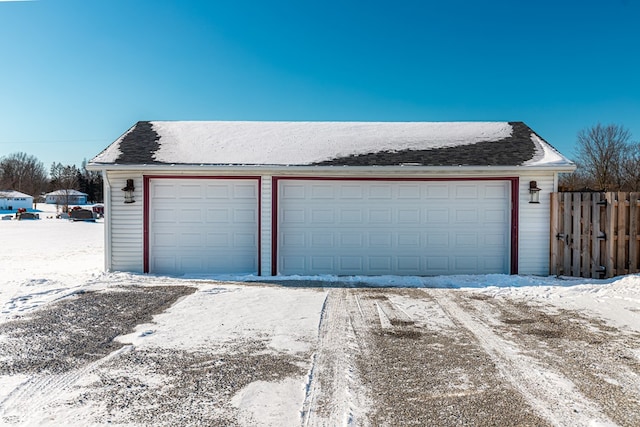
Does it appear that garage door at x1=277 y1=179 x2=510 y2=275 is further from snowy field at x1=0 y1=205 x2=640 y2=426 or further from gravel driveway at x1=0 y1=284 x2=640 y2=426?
gravel driveway at x1=0 y1=284 x2=640 y2=426

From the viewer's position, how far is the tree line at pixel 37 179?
68812 millimetres

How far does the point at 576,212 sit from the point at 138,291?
844 cm

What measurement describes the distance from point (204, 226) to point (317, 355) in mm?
5556

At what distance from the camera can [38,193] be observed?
7294 cm

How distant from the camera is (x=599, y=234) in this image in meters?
7.98

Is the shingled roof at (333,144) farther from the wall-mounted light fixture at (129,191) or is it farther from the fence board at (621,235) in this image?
the fence board at (621,235)

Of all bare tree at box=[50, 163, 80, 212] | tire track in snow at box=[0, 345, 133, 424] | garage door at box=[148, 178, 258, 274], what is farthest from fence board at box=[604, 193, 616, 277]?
bare tree at box=[50, 163, 80, 212]

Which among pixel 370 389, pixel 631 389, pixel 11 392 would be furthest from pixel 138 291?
pixel 631 389

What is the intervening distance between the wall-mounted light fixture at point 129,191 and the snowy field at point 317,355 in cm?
206

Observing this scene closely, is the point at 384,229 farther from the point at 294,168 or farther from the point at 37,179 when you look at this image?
the point at 37,179

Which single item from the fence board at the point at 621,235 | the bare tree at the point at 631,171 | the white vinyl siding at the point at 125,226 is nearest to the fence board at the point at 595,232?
the fence board at the point at 621,235

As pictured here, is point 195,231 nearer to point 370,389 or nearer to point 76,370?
point 76,370

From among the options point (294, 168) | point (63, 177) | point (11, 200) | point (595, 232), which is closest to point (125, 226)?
point (294, 168)

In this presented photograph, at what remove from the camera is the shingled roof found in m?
8.77
